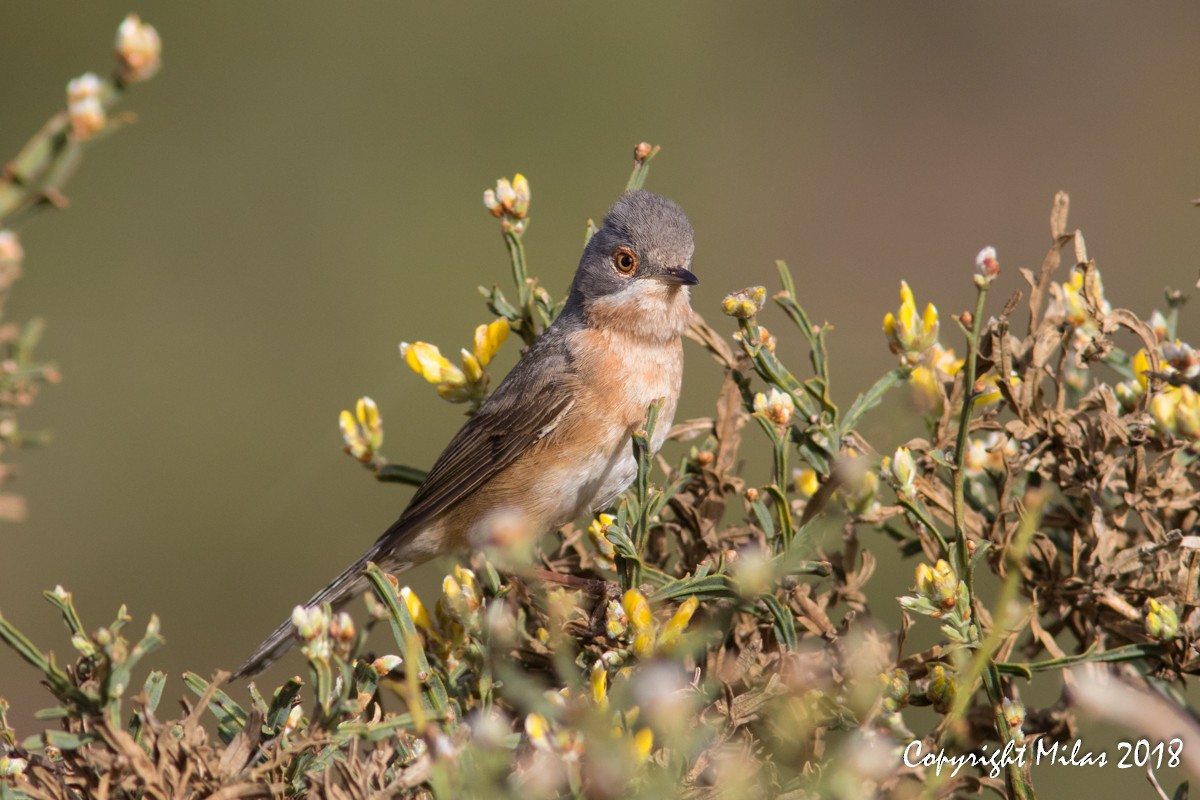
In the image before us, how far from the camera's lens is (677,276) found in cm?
408

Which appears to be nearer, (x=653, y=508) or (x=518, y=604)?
(x=653, y=508)

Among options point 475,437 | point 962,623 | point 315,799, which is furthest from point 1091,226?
point 315,799

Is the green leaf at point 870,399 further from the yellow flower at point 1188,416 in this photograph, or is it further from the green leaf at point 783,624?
the yellow flower at point 1188,416

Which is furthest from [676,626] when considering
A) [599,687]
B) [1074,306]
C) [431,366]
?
[431,366]

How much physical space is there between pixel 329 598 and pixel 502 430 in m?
0.81

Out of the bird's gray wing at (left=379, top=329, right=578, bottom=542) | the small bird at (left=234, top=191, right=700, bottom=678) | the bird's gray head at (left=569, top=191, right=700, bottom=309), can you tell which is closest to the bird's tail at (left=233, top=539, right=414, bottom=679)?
the small bird at (left=234, top=191, right=700, bottom=678)

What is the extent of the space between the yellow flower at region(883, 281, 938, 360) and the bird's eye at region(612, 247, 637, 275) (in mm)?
1738

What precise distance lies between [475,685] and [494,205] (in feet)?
4.24

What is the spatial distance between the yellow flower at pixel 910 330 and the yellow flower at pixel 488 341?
973mm

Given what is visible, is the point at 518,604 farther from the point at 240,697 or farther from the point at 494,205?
the point at 240,697

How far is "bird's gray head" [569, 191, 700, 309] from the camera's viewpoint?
4.15m

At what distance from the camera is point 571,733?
1.73m

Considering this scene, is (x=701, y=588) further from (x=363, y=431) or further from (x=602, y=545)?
(x=363, y=431)

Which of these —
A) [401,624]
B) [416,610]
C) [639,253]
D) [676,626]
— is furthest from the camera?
[639,253]
